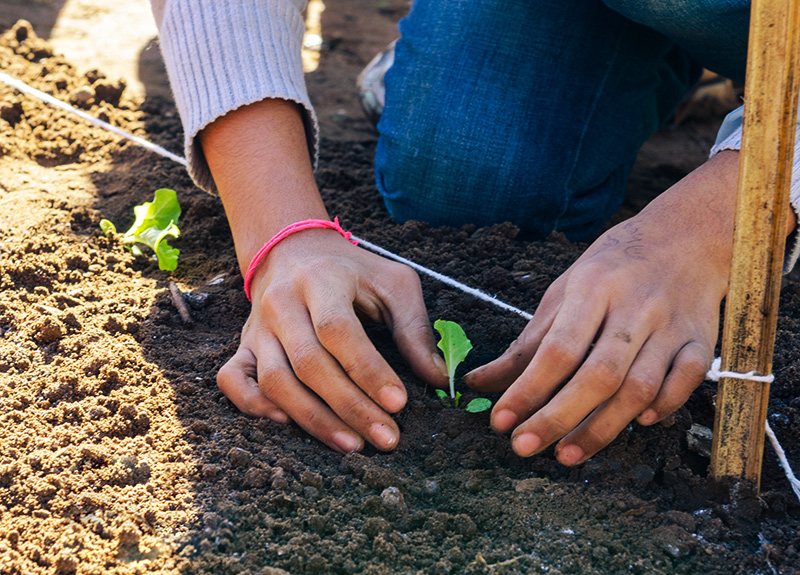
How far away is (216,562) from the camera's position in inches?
39.5

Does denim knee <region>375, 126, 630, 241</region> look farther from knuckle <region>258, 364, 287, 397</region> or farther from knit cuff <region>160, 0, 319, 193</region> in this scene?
knuckle <region>258, 364, 287, 397</region>

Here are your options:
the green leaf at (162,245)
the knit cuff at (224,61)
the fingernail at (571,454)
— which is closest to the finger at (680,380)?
the fingernail at (571,454)

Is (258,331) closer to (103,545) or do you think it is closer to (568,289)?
(103,545)

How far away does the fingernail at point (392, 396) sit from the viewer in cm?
119

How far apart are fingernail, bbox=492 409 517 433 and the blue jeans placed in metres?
0.91

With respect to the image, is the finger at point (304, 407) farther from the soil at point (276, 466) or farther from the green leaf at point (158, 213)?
the green leaf at point (158, 213)

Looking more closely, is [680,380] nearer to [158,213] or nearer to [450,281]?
[450,281]

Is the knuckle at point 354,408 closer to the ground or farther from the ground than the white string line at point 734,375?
closer to the ground

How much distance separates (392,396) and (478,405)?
0.59ft

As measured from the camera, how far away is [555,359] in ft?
3.65

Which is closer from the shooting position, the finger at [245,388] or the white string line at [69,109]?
the finger at [245,388]

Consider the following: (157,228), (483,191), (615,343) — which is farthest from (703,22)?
(157,228)

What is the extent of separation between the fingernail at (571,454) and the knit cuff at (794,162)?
618mm

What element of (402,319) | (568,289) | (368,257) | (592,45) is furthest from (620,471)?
(592,45)
